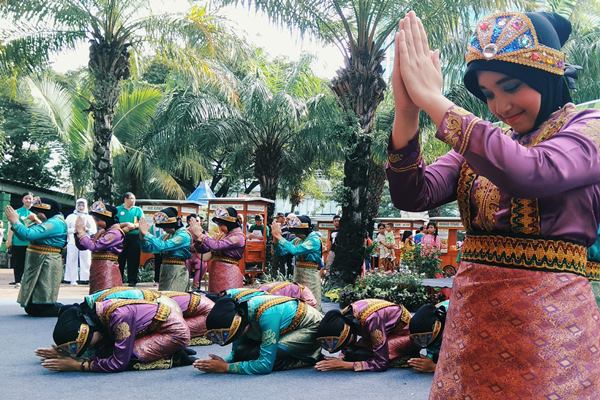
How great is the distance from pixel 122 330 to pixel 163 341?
1.53 ft

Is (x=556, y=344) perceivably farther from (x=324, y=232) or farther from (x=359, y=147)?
(x=324, y=232)

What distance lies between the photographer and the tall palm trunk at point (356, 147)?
1026 centimetres

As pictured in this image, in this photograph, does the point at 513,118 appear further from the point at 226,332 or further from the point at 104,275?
the point at 104,275

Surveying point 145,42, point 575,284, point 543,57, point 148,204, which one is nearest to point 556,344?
point 575,284

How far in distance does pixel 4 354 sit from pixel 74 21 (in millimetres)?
7109

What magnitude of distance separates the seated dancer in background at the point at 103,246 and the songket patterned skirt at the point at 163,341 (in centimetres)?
275

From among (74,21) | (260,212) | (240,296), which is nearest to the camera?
(240,296)

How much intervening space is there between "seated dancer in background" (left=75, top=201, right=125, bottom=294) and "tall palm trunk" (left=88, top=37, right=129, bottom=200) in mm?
3553

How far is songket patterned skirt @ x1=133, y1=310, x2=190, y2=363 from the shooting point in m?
5.66

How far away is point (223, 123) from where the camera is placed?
17.1 m

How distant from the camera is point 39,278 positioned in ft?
27.4

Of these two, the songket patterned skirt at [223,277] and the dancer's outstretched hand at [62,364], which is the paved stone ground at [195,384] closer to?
the dancer's outstretched hand at [62,364]

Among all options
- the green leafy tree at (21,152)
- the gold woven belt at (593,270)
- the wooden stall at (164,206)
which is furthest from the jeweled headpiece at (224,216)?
the green leafy tree at (21,152)

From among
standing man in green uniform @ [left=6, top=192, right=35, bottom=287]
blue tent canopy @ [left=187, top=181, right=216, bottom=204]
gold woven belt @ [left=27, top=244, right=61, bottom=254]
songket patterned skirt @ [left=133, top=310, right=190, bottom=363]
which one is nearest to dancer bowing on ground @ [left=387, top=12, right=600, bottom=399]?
songket patterned skirt @ [left=133, top=310, right=190, bottom=363]
